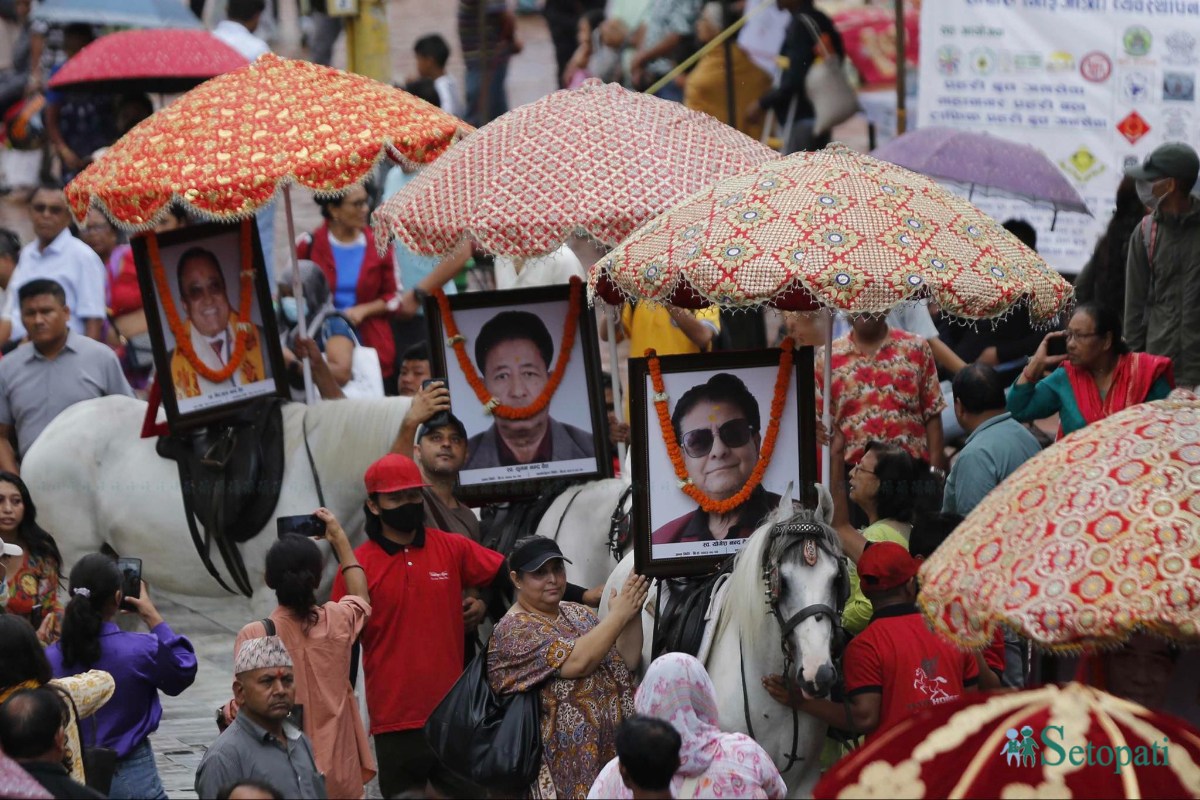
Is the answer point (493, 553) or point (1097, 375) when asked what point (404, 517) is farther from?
point (1097, 375)

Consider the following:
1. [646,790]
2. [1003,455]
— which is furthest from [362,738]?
[1003,455]

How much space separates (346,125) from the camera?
10055 millimetres

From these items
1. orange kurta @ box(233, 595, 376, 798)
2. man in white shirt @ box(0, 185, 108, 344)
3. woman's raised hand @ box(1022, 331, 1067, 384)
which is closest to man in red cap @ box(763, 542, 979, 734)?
orange kurta @ box(233, 595, 376, 798)

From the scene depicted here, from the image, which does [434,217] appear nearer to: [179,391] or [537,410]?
[537,410]

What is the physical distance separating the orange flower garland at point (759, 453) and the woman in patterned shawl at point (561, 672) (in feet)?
2.48

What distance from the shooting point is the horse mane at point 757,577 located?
750 cm

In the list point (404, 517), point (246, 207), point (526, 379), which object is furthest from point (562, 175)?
point (404, 517)

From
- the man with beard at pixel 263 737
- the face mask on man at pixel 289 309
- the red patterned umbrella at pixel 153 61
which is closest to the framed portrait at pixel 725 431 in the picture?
the man with beard at pixel 263 737

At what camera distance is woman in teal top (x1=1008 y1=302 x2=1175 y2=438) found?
30.7ft

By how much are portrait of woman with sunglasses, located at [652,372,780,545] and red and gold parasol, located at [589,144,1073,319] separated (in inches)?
18.3

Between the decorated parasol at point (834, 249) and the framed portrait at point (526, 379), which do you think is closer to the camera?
the decorated parasol at point (834, 249)

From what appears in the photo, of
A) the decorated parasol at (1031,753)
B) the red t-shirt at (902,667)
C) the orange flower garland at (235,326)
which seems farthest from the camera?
the orange flower garland at (235,326)

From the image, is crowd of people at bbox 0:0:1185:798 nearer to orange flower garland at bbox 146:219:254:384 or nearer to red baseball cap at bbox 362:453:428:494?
red baseball cap at bbox 362:453:428:494

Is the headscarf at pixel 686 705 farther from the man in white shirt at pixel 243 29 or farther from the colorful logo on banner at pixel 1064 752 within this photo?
the man in white shirt at pixel 243 29
